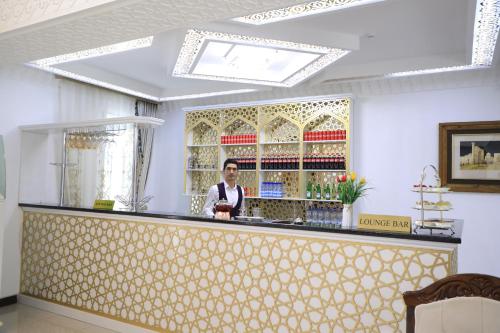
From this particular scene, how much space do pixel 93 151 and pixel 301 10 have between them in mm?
4320

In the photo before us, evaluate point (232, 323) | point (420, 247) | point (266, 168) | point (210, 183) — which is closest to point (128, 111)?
point (210, 183)

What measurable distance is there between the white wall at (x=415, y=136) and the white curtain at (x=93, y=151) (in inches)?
129

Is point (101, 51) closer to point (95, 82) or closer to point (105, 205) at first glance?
point (95, 82)

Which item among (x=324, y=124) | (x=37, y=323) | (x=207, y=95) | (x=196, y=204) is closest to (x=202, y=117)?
(x=207, y=95)

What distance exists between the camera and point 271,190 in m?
6.25

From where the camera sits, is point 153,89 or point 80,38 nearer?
point 80,38

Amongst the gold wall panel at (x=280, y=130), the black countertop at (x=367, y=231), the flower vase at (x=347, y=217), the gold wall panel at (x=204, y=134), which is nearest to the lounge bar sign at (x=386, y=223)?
the black countertop at (x=367, y=231)

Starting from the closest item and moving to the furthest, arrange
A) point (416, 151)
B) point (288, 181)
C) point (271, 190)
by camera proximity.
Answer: point (416, 151)
point (271, 190)
point (288, 181)

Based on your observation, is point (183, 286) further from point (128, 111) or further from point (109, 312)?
point (128, 111)

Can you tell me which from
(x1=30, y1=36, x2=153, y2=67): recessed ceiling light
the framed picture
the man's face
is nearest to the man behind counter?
the man's face

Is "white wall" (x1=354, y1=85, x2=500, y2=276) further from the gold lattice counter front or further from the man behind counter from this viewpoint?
the gold lattice counter front

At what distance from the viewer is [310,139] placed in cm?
602

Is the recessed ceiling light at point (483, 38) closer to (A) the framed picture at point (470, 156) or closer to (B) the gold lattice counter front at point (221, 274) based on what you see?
(A) the framed picture at point (470, 156)

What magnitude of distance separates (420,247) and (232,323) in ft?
5.66
